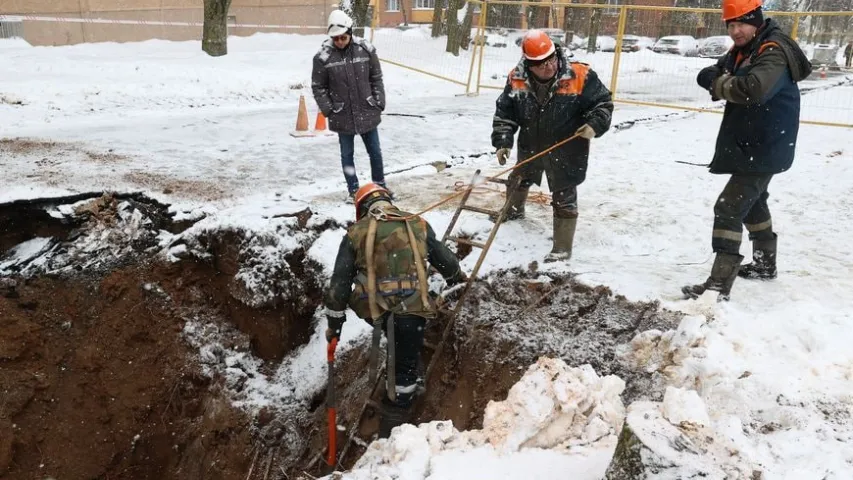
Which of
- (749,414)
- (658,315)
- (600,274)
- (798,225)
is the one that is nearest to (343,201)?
(600,274)

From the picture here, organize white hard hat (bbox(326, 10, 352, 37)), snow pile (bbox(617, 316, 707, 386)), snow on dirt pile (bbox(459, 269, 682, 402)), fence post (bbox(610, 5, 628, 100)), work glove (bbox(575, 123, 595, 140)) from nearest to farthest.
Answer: snow pile (bbox(617, 316, 707, 386)) < snow on dirt pile (bbox(459, 269, 682, 402)) < work glove (bbox(575, 123, 595, 140)) < white hard hat (bbox(326, 10, 352, 37)) < fence post (bbox(610, 5, 628, 100))

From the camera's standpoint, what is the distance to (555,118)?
15.8ft

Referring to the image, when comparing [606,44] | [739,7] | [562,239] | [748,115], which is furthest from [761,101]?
[606,44]

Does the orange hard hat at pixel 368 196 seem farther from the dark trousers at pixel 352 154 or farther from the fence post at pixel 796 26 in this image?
the fence post at pixel 796 26

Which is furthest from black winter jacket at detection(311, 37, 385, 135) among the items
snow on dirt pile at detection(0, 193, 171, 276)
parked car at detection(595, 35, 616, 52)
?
parked car at detection(595, 35, 616, 52)

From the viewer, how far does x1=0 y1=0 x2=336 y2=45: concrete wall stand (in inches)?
639

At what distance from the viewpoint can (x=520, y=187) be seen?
5.66 metres

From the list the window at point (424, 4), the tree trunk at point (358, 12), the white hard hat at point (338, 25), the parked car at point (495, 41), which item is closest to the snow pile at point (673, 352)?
the white hard hat at point (338, 25)

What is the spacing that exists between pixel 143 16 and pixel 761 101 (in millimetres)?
18640

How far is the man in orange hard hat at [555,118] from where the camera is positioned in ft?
15.2

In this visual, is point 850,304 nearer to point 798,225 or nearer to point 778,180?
point 798,225

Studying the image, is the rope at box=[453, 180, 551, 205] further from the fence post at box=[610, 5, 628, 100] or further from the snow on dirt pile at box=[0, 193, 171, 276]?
the fence post at box=[610, 5, 628, 100]

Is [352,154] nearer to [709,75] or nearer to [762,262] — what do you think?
[709,75]

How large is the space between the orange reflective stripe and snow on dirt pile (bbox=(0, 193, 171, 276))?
370cm
